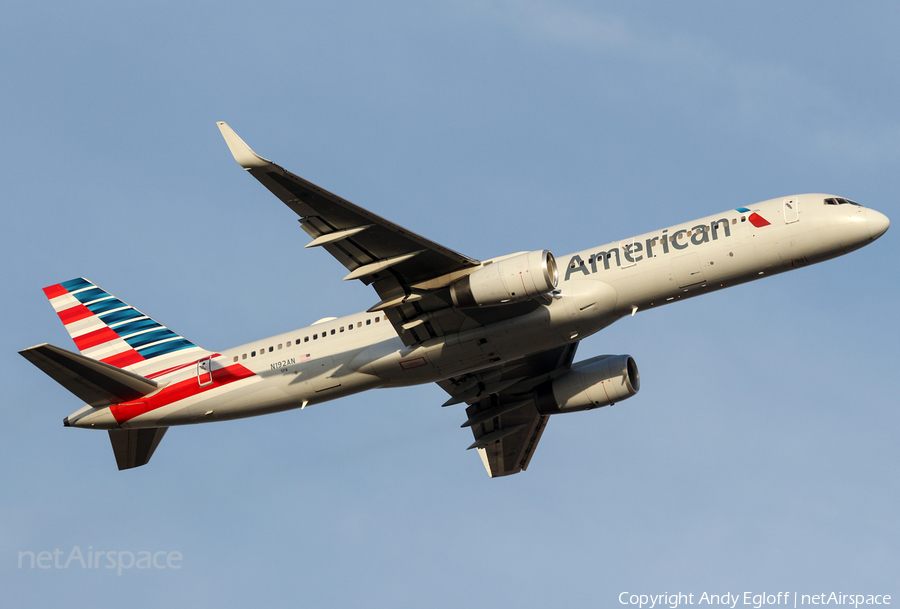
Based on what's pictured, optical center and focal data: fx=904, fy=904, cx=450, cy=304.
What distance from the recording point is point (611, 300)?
34.4m

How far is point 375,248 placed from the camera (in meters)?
33.5

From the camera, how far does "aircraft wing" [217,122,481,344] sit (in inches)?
1193

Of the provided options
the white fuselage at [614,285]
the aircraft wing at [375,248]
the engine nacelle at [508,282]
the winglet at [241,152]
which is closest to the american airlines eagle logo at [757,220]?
the white fuselage at [614,285]

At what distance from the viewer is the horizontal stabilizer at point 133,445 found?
4100 centimetres

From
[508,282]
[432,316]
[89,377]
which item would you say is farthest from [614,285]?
[89,377]

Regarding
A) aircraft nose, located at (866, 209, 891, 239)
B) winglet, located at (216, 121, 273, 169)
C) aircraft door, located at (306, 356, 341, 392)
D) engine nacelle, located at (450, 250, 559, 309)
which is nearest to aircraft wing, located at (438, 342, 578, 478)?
aircraft door, located at (306, 356, 341, 392)

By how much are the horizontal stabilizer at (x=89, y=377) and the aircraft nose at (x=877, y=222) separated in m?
29.6

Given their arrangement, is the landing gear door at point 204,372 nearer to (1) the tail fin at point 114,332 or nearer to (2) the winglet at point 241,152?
(1) the tail fin at point 114,332

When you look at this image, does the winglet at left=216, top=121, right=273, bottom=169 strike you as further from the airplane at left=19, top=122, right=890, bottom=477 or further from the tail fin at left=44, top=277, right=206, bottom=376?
the tail fin at left=44, top=277, right=206, bottom=376

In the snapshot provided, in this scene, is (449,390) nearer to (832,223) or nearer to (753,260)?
(753,260)

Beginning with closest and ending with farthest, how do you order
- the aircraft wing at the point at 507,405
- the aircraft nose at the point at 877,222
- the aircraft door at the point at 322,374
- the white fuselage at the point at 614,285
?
the aircraft nose at the point at 877,222, the white fuselage at the point at 614,285, the aircraft door at the point at 322,374, the aircraft wing at the point at 507,405

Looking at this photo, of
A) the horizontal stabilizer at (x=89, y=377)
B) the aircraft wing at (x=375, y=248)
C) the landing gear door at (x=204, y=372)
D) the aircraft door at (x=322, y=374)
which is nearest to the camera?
the aircraft wing at (x=375, y=248)

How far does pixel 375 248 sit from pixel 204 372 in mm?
10617

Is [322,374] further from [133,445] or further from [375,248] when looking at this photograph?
[133,445]
